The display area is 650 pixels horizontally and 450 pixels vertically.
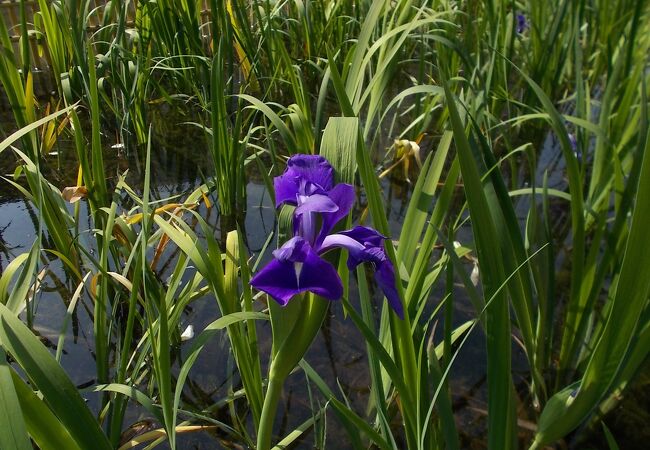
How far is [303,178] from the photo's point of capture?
693 millimetres

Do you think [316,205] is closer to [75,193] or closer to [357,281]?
[357,281]

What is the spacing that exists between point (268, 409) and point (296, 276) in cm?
33

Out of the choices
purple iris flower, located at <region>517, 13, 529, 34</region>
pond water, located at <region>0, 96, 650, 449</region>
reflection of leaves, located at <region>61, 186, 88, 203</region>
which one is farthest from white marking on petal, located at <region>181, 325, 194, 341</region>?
purple iris flower, located at <region>517, 13, 529, 34</region>

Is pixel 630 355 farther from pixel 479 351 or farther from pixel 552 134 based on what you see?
pixel 552 134

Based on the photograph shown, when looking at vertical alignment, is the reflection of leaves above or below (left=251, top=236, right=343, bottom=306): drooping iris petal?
below

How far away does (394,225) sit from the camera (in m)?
1.97

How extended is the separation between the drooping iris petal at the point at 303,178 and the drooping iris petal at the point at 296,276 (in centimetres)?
9

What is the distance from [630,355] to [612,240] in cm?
33

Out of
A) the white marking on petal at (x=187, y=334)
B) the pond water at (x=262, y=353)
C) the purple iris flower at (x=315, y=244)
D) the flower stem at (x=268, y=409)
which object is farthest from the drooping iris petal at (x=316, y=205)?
the white marking on petal at (x=187, y=334)

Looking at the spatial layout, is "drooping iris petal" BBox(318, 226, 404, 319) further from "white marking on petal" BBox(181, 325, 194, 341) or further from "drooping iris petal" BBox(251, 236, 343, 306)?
"white marking on petal" BBox(181, 325, 194, 341)

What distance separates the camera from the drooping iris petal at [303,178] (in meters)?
0.69

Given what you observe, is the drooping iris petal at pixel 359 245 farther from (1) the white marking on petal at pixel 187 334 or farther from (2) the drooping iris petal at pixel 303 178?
(1) the white marking on petal at pixel 187 334

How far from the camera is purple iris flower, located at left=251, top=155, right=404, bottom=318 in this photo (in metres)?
0.60

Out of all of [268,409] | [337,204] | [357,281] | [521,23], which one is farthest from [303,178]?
[521,23]
